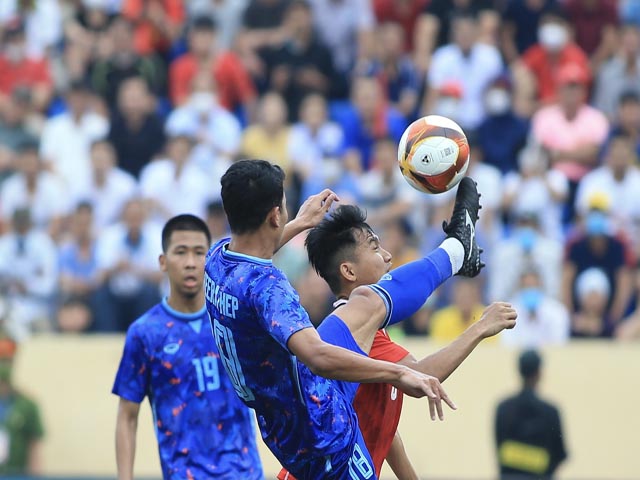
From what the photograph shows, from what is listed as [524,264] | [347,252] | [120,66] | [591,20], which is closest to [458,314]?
[524,264]

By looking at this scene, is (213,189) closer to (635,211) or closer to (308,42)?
(308,42)

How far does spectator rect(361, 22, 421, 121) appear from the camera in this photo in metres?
16.3

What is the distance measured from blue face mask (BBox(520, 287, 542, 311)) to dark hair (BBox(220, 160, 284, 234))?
24.0 ft

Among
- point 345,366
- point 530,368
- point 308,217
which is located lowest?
point 530,368

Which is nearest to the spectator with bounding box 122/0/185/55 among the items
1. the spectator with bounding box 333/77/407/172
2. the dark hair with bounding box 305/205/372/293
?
the spectator with bounding box 333/77/407/172

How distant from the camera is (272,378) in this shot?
20.6 feet

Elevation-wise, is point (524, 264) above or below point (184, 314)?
above

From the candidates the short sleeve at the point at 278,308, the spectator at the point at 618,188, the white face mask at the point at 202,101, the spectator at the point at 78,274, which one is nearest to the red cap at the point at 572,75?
the spectator at the point at 618,188

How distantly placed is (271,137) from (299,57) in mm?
1647

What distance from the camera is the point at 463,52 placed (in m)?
16.0

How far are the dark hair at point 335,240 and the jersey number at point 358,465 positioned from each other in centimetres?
87

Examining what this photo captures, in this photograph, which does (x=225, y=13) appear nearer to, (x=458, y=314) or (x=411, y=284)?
(x=458, y=314)

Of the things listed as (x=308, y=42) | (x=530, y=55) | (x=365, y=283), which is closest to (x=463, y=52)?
(x=530, y=55)

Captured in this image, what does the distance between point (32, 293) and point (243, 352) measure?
8485 mm
